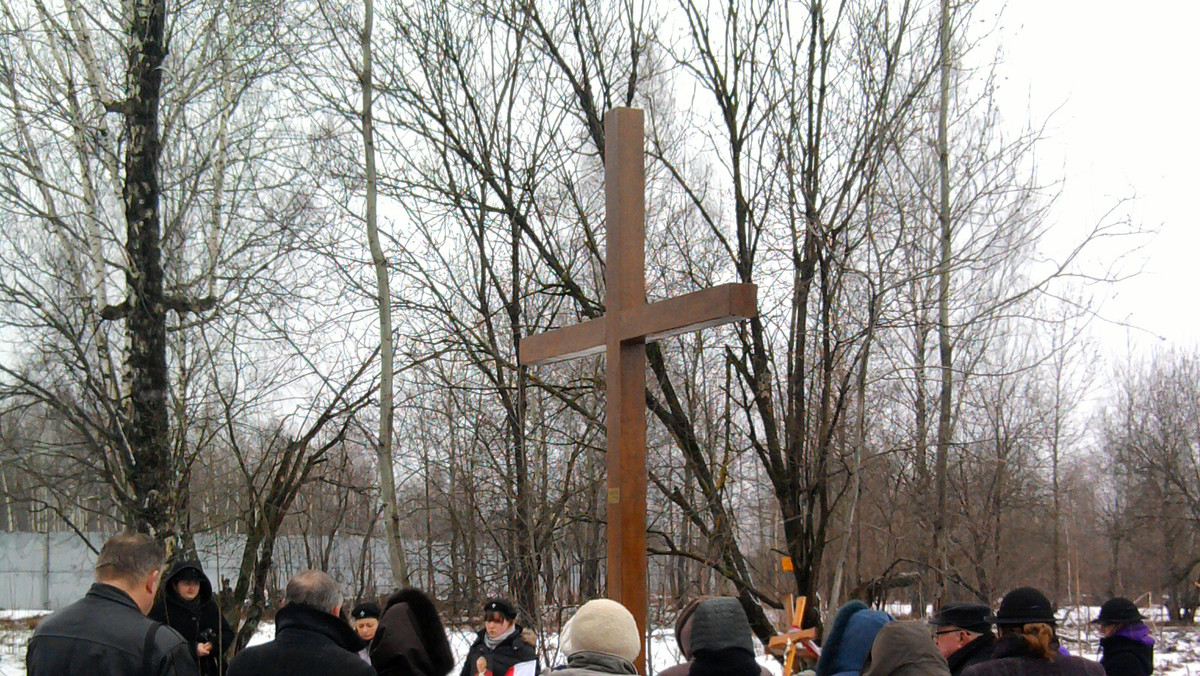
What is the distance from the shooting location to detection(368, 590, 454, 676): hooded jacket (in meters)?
2.99

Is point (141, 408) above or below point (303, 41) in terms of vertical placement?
below

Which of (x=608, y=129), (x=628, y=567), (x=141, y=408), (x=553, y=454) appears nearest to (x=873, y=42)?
(x=608, y=129)

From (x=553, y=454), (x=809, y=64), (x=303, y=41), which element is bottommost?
(x=553, y=454)

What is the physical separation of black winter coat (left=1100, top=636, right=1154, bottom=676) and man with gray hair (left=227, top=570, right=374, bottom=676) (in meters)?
3.51

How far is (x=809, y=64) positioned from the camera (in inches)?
269

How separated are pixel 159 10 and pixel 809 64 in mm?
5546

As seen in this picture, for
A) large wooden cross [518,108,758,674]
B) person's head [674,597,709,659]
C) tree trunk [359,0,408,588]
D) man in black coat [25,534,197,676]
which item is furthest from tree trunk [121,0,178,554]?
person's head [674,597,709,659]

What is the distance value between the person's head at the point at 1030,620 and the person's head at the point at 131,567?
278 cm

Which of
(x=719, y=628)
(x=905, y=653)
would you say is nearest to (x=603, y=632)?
(x=719, y=628)

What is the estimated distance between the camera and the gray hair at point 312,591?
9.23 ft

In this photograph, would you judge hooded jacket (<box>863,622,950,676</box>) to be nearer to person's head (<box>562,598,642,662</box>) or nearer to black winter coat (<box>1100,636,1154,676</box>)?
person's head (<box>562,598,642,662</box>)

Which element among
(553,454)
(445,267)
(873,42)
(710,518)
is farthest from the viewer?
(553,454)

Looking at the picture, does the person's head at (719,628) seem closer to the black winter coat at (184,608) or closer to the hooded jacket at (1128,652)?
the hooded jacket at (1128,652)

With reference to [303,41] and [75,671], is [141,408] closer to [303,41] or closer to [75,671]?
[303,41]
